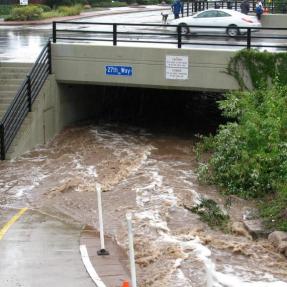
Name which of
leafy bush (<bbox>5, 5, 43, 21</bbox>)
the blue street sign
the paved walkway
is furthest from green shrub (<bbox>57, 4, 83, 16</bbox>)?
the paved walkway

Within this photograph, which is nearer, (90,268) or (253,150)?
(90,268)

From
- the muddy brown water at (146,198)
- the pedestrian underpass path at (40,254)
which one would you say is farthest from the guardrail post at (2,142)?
the pedestrian underpass path at (40,254)

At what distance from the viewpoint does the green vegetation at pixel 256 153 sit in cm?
1385

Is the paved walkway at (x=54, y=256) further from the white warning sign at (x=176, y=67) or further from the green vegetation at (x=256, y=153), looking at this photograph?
the white warning sign at (x=176, y=67)

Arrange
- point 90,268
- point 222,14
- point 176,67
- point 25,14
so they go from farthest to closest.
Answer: point 25,14, point 222,14, point 176,67, point 90,268

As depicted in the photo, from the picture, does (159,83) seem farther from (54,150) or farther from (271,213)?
(271,213)

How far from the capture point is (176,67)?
19531mm

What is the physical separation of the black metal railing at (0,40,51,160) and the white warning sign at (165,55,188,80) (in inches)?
149

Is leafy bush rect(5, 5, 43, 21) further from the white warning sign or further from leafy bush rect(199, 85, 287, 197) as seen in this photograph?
leafy bush rect(199, 85, 287, 197)

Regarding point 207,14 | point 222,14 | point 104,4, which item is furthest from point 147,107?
point 104,4

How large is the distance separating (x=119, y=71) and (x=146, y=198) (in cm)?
697

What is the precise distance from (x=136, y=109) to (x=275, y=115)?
12.6 meters

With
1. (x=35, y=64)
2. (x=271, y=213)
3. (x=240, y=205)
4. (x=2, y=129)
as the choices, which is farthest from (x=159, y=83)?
(x=271, y=213)

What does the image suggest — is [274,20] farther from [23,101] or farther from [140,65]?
[23,101]
